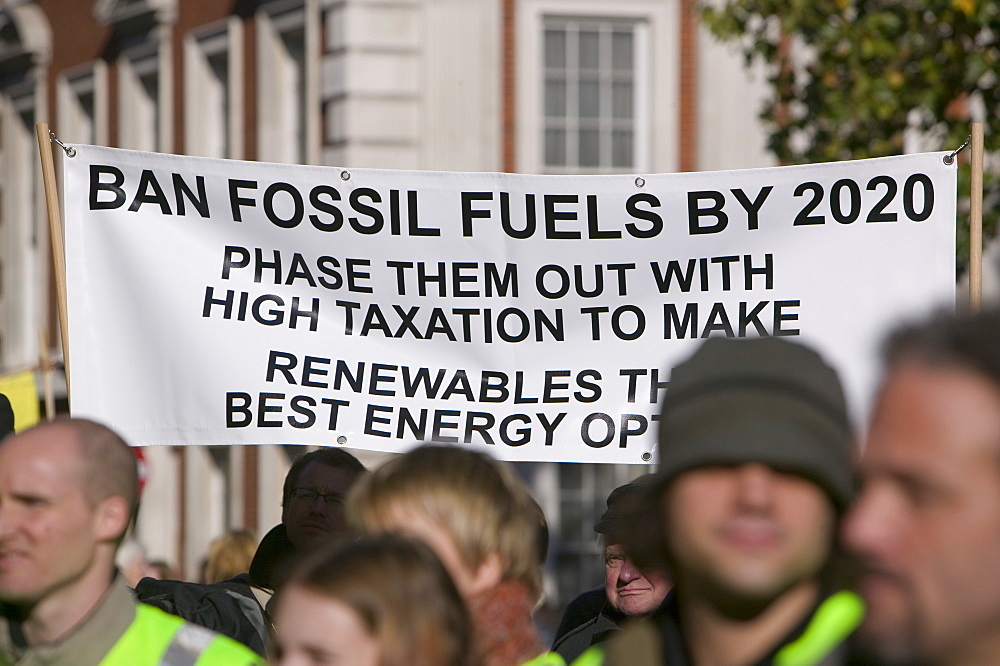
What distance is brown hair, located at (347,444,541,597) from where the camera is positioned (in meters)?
2.73

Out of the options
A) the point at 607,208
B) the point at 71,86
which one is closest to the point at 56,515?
the point at 607,208

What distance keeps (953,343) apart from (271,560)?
12.9 ft

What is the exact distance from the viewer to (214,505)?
17.9m

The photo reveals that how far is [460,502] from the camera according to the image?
→ 8.96ft

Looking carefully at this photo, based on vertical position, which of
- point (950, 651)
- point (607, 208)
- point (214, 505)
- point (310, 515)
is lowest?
point (214, 505)

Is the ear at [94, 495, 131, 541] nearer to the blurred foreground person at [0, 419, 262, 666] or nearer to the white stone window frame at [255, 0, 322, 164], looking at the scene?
the blurred foreground person at [0, 419, 262, 666]

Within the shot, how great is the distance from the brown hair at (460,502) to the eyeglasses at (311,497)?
233cm

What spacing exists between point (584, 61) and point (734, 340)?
13477mm

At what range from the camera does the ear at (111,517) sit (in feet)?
10.5

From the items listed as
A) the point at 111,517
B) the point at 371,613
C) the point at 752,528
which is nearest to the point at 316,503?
the point at 111,517

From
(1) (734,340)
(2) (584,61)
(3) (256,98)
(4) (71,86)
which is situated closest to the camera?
(1) (734,340)

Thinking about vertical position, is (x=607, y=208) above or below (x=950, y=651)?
above

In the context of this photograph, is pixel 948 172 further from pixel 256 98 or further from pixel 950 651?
pixel 256 98

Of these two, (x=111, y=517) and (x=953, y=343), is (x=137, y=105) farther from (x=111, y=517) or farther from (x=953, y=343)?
(x=953, y=343)
